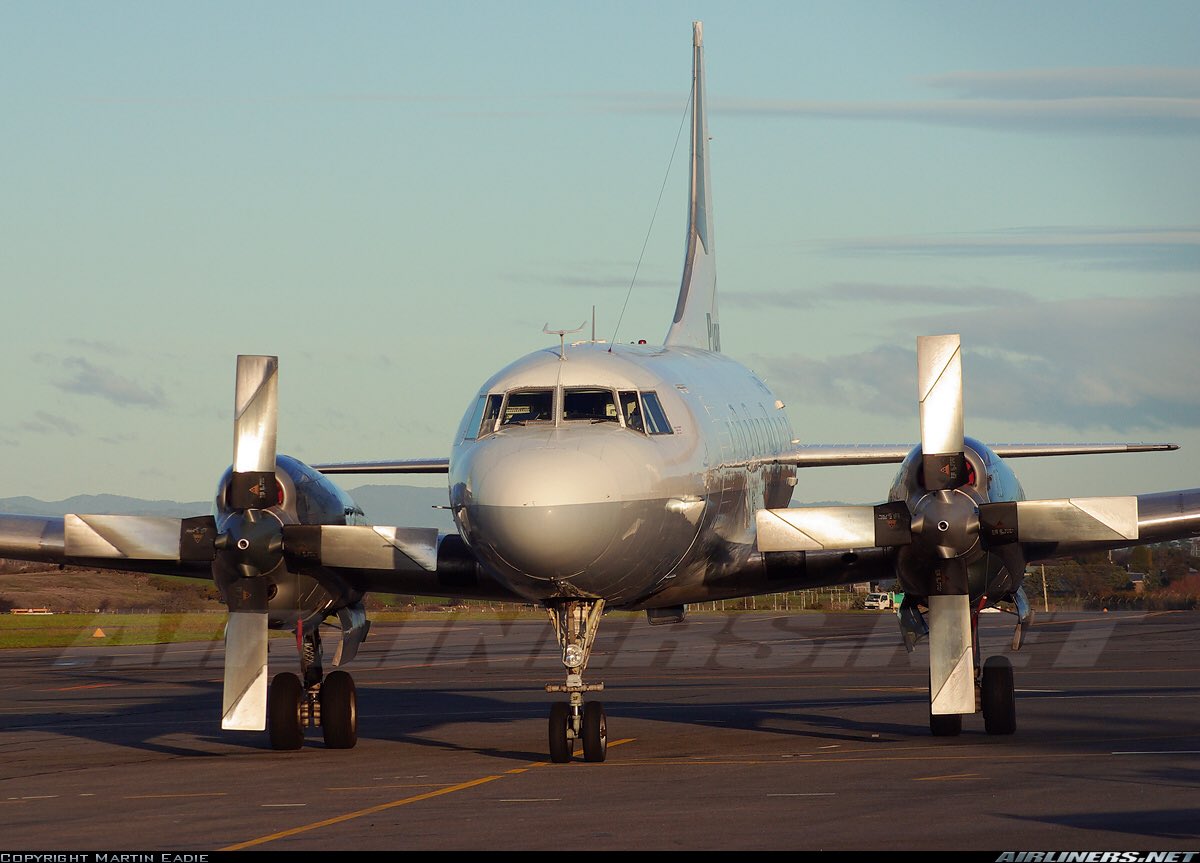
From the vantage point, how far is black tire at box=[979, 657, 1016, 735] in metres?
18.7

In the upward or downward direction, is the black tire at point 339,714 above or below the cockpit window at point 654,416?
below

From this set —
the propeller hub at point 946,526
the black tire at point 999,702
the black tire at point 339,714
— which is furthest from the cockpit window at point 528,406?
the black tire at point 999,702

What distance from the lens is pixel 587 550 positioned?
14703mm

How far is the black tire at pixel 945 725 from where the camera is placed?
59.6 feet

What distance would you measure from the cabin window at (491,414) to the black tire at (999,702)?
6656 millimetres

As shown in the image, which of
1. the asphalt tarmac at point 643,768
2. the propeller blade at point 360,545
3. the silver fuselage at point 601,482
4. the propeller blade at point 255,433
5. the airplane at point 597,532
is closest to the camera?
the asphalt tarmac at point 643,768

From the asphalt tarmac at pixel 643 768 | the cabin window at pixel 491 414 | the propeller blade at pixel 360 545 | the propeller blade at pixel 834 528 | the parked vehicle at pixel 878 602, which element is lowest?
the asphalt tarmac at pixel 643 768

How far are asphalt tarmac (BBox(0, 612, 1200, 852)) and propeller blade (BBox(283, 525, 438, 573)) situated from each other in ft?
6.97

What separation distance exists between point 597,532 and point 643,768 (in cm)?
257

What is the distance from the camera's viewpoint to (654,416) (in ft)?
53.8

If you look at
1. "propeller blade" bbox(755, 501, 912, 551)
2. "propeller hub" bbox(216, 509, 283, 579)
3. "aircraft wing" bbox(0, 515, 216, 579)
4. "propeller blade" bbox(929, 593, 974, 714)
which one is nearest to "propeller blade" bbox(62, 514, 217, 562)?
"aircraft wing" bbox(0, 515, 216, 579)

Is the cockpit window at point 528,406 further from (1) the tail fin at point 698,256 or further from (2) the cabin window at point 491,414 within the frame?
(1) the tail fin at point 698,256

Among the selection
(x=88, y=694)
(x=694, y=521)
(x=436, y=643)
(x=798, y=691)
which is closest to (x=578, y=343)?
(x=694, y=521)

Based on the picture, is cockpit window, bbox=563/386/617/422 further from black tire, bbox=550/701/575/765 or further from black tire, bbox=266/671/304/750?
black tire, bbox=266/671/304/750
